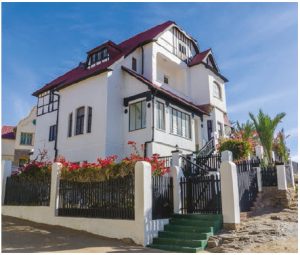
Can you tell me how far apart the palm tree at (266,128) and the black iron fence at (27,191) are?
14938mm

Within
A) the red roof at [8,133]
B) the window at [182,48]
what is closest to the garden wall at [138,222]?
the window at [182,48]

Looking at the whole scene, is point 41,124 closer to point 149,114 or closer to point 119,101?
point 119,101

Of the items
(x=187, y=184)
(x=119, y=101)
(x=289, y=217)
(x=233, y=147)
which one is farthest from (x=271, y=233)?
(x=119, y=101)

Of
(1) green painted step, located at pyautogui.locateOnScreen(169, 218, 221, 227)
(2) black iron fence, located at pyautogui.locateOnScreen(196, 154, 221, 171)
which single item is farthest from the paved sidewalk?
(2) black iron fence, located at pyautogui.locateOnScreen(196, 154, 221, 171)

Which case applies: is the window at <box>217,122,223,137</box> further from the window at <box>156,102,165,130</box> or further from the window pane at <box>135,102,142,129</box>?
the window pane at <box>135,102,142,129</box>

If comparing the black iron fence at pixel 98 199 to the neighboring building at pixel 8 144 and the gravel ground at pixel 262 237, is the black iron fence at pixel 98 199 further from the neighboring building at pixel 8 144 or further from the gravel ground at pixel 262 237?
the neighboring building at pixel 8 144

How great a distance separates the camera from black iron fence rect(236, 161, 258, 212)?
12.0 m

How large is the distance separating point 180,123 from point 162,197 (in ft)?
37.3

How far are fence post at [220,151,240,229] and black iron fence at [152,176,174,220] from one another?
2.09m

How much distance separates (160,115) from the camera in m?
20.3

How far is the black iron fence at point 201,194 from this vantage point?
1102 cm

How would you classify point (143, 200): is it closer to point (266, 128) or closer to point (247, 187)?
point (247, 187)

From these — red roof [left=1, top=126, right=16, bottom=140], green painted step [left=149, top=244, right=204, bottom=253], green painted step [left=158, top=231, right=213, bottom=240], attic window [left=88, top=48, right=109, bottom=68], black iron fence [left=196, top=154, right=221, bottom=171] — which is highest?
attic window [left=88, top=48, right=109, bottom=68]

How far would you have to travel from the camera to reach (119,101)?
21.1 meters
